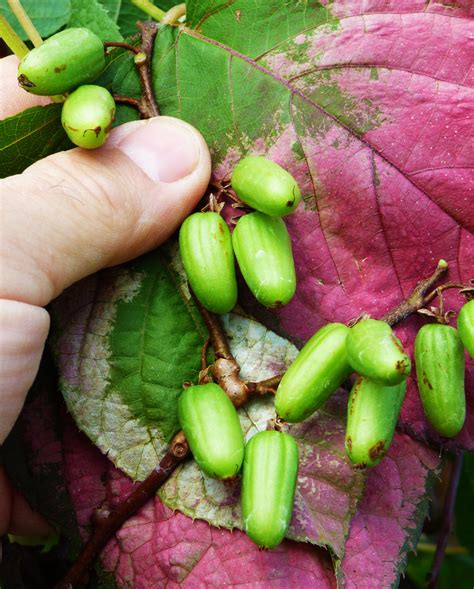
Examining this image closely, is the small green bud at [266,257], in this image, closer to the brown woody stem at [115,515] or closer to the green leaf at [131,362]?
the green leaf at [131,362]

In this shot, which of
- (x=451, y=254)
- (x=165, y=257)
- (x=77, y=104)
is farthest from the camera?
(x=165, y=257)

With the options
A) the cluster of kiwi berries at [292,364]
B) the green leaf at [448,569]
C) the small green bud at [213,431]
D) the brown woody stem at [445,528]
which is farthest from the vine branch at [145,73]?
the green leaf at [448,569]

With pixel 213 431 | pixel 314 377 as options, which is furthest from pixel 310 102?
pixel 213 431

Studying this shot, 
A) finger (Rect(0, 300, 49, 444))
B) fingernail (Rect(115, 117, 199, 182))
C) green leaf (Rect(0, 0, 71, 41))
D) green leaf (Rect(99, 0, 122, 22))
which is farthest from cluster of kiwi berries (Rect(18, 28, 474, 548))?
green leaf (Rect(99, 0, 122, 22))

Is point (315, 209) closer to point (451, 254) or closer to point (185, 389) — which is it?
point (451, 254)

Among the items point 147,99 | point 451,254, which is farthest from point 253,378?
point 147,99

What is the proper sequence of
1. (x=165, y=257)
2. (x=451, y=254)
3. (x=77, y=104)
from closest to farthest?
(x=77, y=104)
(x=451, y=254)
(x=165, y=257)
